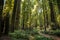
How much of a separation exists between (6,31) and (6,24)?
2.18 ft

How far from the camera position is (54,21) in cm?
2547

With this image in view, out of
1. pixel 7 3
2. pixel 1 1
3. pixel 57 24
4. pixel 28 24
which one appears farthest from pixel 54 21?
pixel 1 1

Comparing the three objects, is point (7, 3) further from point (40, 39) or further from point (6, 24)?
point (40, 39)

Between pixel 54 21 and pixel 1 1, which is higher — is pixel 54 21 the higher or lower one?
the lower one

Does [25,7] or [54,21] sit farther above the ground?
[25,7]

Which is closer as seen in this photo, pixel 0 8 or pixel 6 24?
pixel 0 8

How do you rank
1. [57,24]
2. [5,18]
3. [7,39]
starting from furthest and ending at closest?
[57,24]
[5,18]
[7,39]

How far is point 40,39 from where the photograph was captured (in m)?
16.1

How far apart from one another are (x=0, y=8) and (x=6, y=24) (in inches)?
153

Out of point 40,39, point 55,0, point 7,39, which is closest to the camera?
point 7,39

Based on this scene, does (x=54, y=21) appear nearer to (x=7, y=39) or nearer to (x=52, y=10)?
(x=52, y=10)

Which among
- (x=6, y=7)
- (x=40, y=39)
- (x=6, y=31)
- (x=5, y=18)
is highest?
(x=6, y=7)

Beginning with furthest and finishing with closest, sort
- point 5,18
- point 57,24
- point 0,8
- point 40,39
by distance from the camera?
point 57,24 < point 40,39 < point 5,18 < point 0,8

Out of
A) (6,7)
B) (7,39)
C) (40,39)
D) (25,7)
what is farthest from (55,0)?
(25,7)
